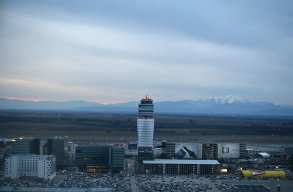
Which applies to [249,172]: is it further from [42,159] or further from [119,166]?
[42,159]

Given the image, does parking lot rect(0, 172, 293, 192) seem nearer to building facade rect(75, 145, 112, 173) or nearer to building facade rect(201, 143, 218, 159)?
building facade rect(75, 145, 112, 173)

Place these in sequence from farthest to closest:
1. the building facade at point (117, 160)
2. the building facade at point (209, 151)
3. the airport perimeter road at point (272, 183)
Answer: the building facade at point (209, 151) → the building facade at point (117, 160) → the airport perimeter road at point (272, 183)

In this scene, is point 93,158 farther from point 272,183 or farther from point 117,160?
point 272,183

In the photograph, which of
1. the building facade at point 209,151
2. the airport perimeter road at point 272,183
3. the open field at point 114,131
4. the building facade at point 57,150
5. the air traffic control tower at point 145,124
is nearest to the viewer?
the airport perimeter road at point 272,183

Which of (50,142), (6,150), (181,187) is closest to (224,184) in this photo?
(181,187)

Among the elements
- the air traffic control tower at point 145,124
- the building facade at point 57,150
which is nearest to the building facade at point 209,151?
the air traffic control tower at point 145,124

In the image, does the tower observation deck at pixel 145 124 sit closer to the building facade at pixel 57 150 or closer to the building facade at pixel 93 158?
the building facade at pixel 93 158
